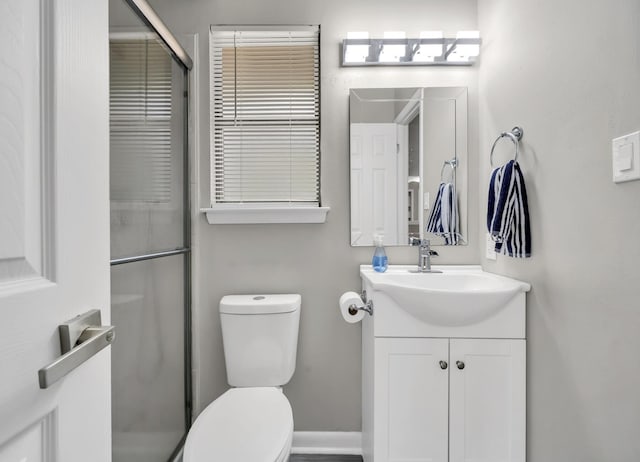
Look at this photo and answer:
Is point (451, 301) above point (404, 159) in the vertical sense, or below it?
below

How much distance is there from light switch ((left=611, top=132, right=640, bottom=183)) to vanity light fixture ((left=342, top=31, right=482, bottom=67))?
1047 mm

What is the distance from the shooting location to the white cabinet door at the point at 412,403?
1356 millimetres

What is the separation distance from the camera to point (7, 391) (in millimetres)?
375

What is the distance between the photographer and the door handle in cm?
40

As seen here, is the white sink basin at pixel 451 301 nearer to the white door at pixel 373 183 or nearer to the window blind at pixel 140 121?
the white door at pixel 373 183

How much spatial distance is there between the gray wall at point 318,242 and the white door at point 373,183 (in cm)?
6

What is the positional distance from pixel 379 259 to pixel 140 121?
1177mm

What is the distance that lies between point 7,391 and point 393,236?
63.5 inches

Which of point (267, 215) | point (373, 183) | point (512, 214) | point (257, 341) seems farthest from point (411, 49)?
point (257, 341)

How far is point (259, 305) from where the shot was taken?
A: 1608mm

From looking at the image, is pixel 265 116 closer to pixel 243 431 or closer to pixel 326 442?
pixel 243 431

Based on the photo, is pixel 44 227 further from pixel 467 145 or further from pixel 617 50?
pixel 467 145

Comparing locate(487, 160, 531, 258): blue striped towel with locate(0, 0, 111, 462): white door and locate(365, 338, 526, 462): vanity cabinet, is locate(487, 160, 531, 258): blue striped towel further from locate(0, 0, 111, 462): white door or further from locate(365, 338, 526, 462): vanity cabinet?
locate(0, 0, 111, 462): white door

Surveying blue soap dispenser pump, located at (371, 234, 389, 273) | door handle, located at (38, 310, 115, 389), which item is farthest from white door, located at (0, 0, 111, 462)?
blue soap dispenser pump, located at (371, 234, 389, 273)
